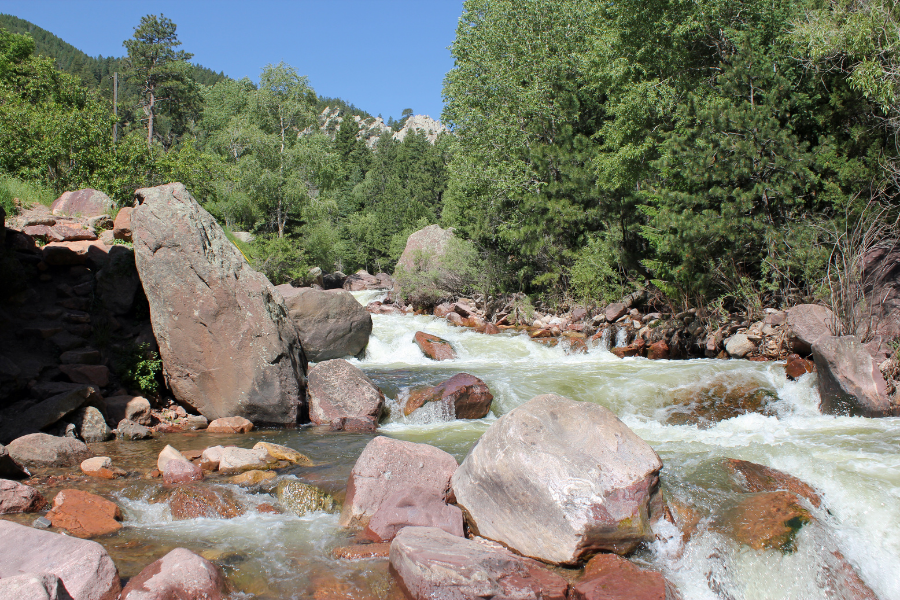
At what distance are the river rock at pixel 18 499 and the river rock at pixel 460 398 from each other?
18.0 ft

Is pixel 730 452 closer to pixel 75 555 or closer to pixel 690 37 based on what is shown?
pixel 75 555

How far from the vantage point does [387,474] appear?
5777 mm

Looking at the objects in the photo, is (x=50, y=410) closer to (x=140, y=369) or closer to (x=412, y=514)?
(x=140, y=369)

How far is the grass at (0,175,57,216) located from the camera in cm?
1284

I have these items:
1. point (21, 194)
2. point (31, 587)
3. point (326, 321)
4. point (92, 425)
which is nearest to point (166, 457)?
point (92, 425)

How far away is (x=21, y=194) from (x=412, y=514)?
13595mm

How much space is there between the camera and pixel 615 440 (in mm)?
5320

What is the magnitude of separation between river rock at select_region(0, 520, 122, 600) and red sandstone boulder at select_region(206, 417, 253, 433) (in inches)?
184

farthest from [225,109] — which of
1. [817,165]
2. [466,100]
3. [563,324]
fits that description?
[817,165]

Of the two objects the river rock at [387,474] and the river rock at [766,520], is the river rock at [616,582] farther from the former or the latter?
the river rock at [387,474]

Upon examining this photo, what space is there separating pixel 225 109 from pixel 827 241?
42724 mm

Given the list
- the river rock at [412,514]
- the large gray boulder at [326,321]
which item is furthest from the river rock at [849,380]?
the large gray boulder at [326,321]

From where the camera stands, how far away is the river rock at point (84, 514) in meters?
5.24

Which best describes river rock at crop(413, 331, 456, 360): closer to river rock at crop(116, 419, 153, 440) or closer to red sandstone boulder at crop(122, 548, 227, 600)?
river rock at crop(116, 419, 153, 440)
